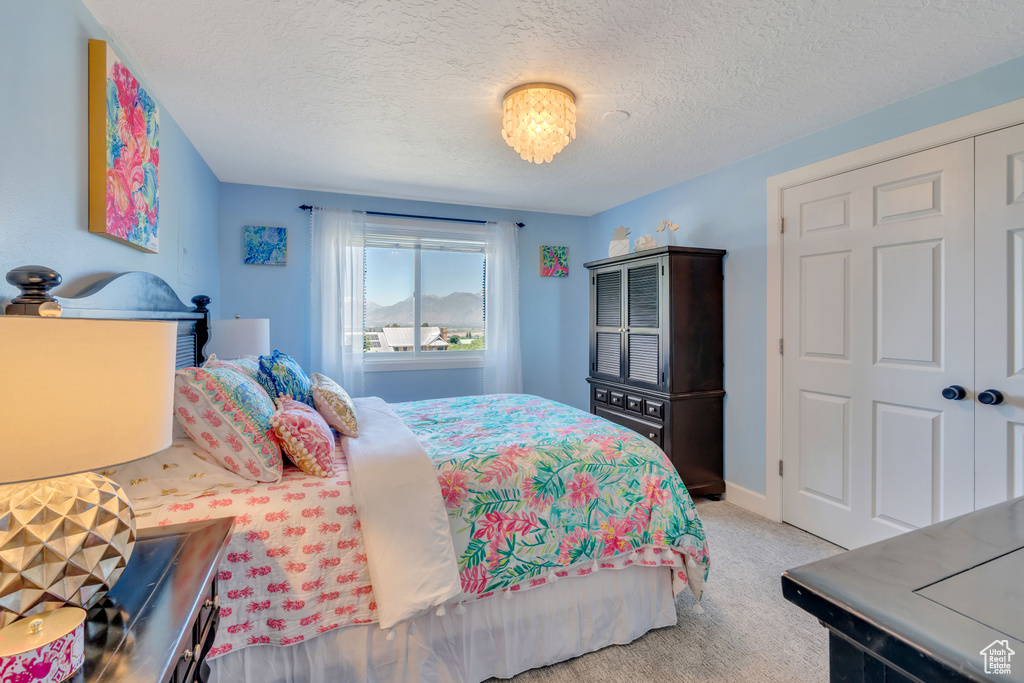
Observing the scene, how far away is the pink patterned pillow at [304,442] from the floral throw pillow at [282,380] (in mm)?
401

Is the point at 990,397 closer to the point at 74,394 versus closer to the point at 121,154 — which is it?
the point at 74,394

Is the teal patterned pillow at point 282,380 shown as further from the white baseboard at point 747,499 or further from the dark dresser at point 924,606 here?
the white baseboard at point 747,499

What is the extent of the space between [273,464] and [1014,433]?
304 cm

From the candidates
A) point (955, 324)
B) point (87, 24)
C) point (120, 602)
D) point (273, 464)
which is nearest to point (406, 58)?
point (87, 24)

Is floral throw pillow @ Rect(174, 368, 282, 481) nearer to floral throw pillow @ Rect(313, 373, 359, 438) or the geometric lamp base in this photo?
floral throw pillow @ Rect(313, 373, 359, 438)

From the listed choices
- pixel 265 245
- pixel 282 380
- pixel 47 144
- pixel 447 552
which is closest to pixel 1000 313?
pixel 447 552

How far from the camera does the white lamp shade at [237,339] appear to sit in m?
2.96

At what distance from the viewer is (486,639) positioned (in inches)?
64.6

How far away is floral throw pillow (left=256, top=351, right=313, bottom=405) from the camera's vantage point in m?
2.04

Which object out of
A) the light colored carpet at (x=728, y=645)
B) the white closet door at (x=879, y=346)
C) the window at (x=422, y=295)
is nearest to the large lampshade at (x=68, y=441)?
the light colored carpet at (x=728, y=645)

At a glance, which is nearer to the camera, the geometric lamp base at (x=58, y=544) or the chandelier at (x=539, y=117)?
the geometric lamp base at (x=58, y=544)

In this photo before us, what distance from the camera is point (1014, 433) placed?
198 cm

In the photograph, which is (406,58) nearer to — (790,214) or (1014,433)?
(790,214)

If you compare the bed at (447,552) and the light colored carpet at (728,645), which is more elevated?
the bed at (447,552)
